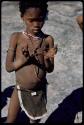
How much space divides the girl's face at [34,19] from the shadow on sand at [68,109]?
1301 millimetres

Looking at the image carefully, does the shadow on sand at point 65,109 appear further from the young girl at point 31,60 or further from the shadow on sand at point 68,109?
the young girl at point 31,60

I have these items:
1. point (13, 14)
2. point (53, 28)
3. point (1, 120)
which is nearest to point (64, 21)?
point (53, 28)

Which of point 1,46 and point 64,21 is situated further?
point 64,21

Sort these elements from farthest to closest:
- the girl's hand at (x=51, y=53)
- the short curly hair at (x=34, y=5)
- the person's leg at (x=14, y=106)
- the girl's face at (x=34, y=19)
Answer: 1. the person's leg at (x=14, y=106)
2. the short curly hair at (x=34, y=5)
3. the girl's face at (x=34, y=19)
4. the girl's hand at (x=51, y=53)

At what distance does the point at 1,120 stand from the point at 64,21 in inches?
92.3

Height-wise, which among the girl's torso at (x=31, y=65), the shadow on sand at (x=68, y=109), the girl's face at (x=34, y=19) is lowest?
the shadow on sand at (x=68, y=109)

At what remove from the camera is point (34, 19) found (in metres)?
3.74

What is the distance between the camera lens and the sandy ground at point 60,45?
5051 mm

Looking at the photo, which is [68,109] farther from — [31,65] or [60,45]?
[60,45]

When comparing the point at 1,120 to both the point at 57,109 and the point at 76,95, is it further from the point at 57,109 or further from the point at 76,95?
the point at 76,95

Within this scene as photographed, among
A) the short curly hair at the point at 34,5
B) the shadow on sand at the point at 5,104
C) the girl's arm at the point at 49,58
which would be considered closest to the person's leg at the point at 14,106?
the girl's arm at the point at 49,58

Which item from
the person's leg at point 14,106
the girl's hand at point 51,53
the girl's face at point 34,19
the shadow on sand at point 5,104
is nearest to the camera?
the girl's hand at point 51,53

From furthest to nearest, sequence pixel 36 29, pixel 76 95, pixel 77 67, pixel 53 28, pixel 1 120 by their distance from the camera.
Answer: pixel 53 28, pixel 77 67, pixel 76 95, pixel 1 120, pixel 36 29

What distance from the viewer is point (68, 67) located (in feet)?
17.9
